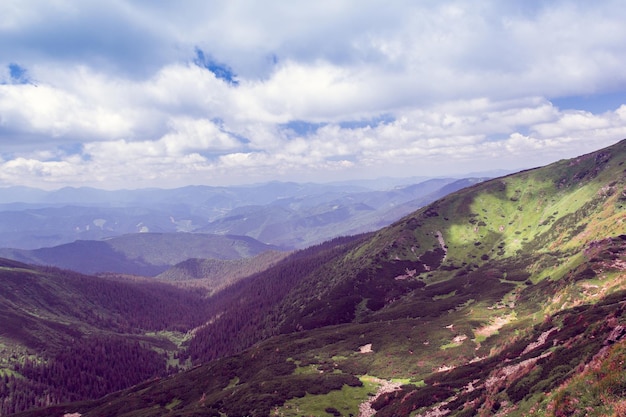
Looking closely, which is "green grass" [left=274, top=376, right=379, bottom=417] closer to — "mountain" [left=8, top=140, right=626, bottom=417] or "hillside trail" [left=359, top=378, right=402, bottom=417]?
"mountain" [left=8, top=140, right=626, bottom=417]

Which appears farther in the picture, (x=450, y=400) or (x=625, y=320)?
(x=450, y=400)

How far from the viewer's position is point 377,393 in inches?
2918

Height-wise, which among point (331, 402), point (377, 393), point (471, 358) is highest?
point (331, 402)

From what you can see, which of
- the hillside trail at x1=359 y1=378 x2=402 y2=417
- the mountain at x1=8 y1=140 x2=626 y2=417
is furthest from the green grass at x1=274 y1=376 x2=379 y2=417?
Result: the hillside trail at x1=359 y1=378 x2=402 y2=417

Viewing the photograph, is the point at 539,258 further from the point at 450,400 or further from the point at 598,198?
the point at 450,400

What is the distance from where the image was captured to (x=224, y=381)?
376 feet

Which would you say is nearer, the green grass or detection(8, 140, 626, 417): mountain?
detection(8, 140, 626, 417): mountain

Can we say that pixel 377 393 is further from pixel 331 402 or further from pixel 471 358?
pixel 471 358

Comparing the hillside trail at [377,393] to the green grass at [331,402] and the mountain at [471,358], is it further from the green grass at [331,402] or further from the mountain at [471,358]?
the green grass at [331,402]

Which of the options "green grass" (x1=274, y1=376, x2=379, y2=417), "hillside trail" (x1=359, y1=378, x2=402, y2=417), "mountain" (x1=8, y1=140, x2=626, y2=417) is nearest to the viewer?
"mountain" (x1=8, y1=140, x2=626, y2=417)

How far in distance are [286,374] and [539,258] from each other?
5361 inches

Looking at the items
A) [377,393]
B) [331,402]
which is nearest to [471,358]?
[377,393]

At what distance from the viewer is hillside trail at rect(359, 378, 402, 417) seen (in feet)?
212

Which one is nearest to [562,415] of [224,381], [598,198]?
[224,381]
